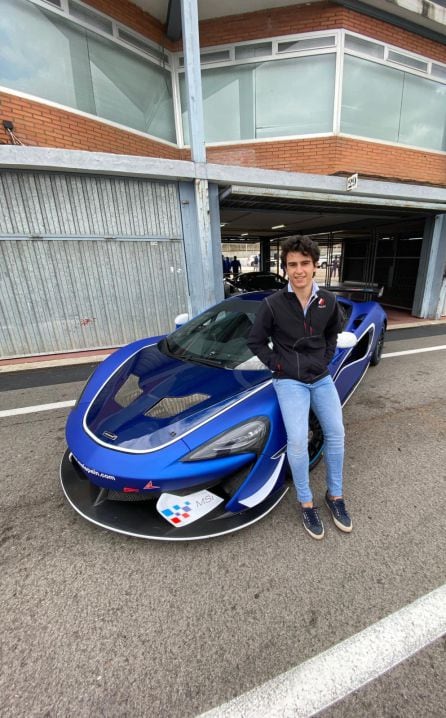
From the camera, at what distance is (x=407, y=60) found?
7.62 m

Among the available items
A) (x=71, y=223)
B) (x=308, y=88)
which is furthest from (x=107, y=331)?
(x=308, y=88)

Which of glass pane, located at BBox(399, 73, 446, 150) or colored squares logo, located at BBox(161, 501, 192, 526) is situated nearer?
colored squares logo, located at BBox(161, 501, 192, 526)

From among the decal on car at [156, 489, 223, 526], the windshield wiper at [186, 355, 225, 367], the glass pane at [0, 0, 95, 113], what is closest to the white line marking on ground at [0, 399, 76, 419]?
the windshield wiper at [186, 355, 225, 367]

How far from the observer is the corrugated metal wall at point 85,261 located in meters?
5.35

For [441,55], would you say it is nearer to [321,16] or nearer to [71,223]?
[321,16]

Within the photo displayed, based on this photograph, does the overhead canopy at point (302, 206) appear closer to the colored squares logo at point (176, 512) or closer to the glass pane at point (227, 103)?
the glass pane at point (227, 103)

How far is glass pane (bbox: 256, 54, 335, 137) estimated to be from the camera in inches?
277

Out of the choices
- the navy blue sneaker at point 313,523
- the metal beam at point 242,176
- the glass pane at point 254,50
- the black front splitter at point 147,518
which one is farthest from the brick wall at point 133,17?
the navy blue sneaker at point 313,523

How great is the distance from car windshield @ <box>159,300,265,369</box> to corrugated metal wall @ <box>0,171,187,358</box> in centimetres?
345

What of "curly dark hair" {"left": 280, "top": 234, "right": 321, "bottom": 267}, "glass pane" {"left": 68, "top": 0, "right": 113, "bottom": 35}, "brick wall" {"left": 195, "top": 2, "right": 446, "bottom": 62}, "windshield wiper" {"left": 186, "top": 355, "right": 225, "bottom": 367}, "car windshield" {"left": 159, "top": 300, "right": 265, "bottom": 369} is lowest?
"windshield wiper" {"left": 186, "top": 355, "right": 225, "bottom": 367}

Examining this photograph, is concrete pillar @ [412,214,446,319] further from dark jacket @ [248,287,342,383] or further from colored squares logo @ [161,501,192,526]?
colored squares logo @ [161,501,192,526]

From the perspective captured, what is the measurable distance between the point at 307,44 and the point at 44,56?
17.4 ft

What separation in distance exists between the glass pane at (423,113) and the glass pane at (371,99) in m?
0.24

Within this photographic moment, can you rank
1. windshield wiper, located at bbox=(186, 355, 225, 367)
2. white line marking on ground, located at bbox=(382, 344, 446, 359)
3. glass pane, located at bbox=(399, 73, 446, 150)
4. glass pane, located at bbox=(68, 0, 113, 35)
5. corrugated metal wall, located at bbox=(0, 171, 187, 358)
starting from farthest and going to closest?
glass pane, located at bbox=(399, 73, 446, 150) → glass pane, located at bbox=(68, 0, 113, 35) → white line marking on ground, located at bbox=(382, 344, 446, 359) → corrugated metal wall, located at bbox=(0, 171, 187, 358) → windshield wiper, located at bbox=(186, 355, 225, 367)
